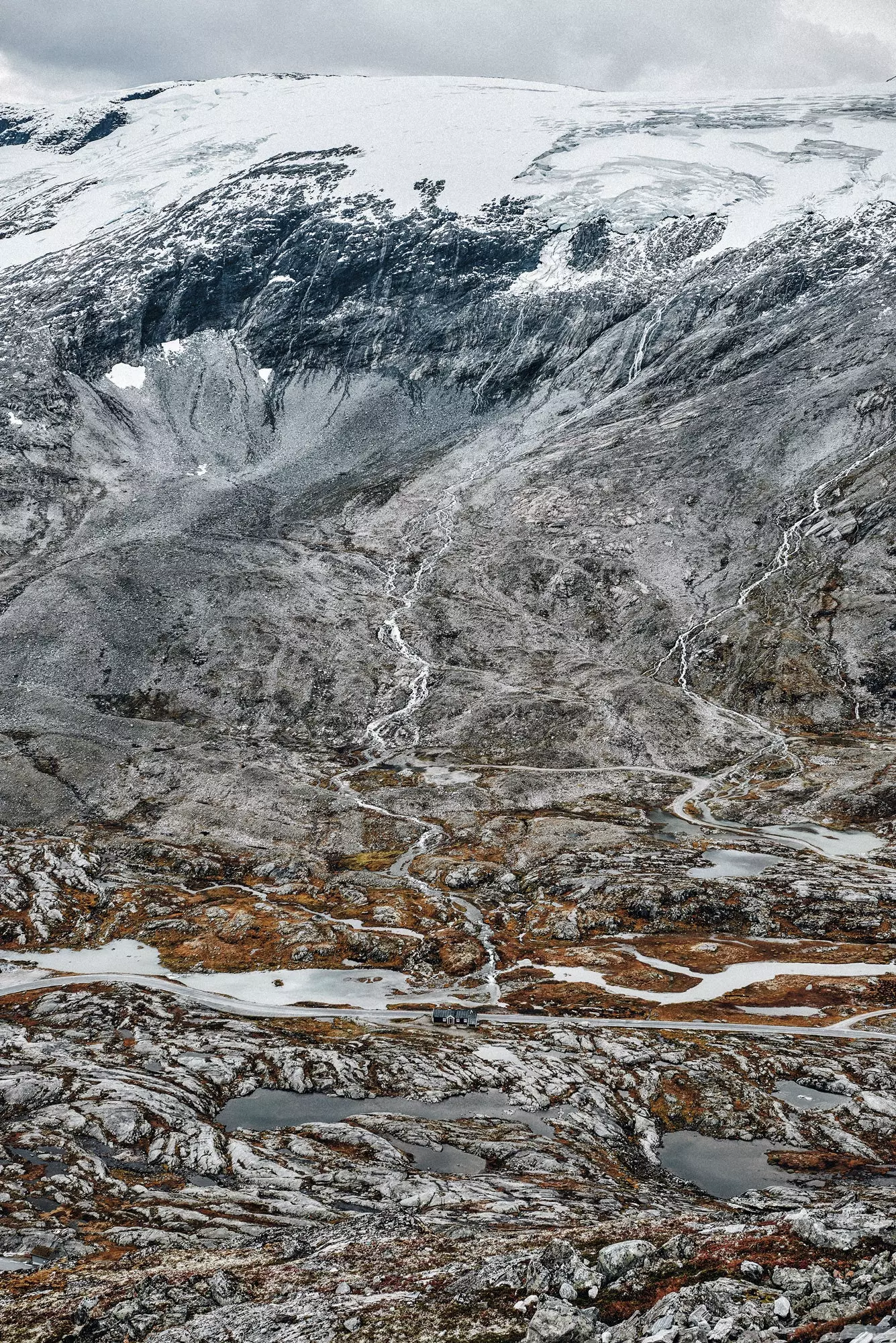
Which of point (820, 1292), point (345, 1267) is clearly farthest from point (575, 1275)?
point (345, 1267)

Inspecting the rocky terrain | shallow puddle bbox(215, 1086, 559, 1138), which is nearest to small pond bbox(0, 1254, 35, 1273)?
the rocky terrain

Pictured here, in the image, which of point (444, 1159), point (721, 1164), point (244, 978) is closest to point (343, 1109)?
point (444, 1159)

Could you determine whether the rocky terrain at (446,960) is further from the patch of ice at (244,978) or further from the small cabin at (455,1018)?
the small cabin at (455,1018)

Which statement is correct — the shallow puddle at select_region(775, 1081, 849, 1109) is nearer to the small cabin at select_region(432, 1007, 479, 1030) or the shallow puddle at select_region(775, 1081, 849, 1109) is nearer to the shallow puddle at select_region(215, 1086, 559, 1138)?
the shallow puddle at select_region(215, 1086, 559, 1138)

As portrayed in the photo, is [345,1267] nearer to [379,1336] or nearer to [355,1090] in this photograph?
[379,1336]

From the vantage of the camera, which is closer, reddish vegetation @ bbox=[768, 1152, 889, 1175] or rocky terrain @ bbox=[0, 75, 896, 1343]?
rocky terrain @ bbox=[0, 75, 896, 1343]

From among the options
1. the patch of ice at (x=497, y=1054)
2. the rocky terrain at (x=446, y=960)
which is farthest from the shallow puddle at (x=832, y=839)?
the patch of ice at (x=497, y=1054)
